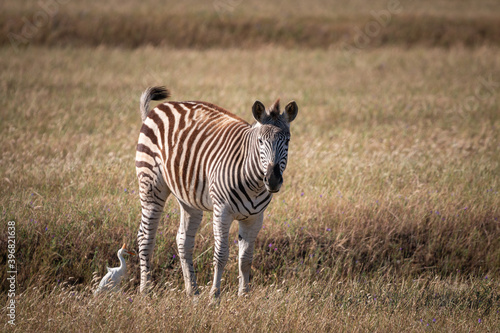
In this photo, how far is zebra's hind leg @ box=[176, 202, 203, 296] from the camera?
5551 mm

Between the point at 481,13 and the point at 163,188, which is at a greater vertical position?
the point at 481,13

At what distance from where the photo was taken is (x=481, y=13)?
29203 mm

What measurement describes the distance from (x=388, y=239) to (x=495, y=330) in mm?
2043

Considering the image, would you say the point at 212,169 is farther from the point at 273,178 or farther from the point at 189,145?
the point at 273,178

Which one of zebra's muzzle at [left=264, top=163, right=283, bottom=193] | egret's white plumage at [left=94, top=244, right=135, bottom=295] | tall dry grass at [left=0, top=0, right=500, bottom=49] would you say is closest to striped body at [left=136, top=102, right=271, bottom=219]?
zebra's muzzle at [left=264, top=163, right=283, bottom=193]

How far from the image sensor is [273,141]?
433 cm

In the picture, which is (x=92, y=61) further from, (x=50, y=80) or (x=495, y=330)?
(x=495, y=330)

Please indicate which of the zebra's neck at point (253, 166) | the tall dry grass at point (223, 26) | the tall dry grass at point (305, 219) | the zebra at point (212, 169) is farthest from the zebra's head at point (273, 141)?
the tall dry grass at point (223, 26)

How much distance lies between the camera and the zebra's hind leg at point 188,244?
555 cm

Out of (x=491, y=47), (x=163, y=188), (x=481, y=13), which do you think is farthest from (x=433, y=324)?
(x=481, y=13)

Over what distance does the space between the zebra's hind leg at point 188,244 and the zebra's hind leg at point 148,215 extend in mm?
314

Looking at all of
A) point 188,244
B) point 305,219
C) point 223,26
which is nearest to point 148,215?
point 188,244

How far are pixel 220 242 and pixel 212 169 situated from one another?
762 mm

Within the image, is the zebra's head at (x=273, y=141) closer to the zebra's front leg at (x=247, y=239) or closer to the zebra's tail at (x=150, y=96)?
the zebra's front leg at (x=247, y=239)
